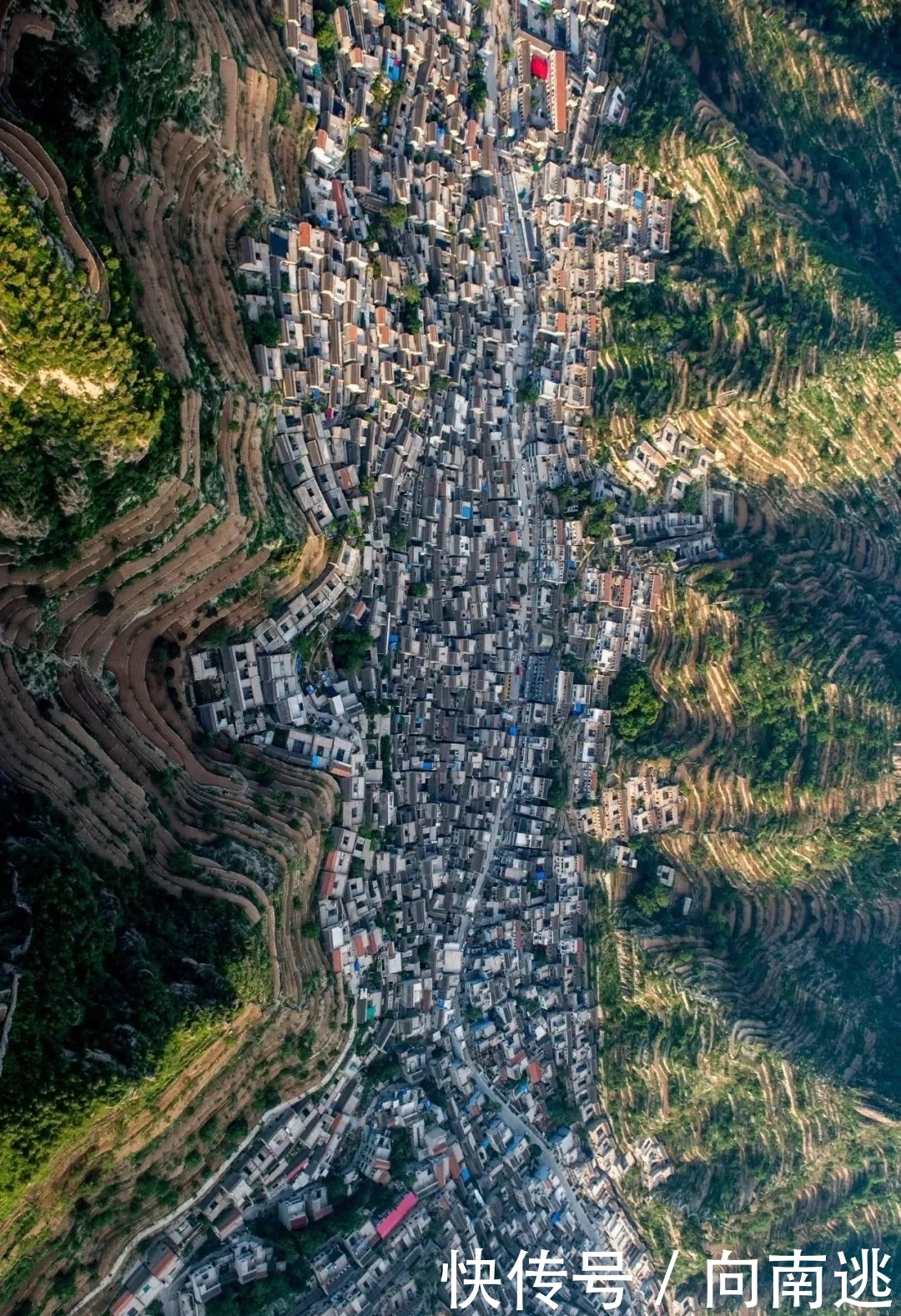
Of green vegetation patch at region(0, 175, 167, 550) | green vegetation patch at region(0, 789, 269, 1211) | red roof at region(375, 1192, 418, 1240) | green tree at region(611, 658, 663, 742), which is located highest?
green vegetation patch at region(0, 175, 167, 550)

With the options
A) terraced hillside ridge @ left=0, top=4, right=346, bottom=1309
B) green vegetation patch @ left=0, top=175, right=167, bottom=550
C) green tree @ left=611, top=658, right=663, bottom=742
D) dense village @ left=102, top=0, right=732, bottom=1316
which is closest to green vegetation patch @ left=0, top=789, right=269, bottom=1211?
terraced hillside ridge @ left=0, top=4, right=346, bottom=1309

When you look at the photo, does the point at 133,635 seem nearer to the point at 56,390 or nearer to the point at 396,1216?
the point at 56,390

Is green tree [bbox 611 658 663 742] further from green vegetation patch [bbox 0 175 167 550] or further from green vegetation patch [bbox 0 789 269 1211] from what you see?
green vegetation patch [bbox 0 175 167 550]

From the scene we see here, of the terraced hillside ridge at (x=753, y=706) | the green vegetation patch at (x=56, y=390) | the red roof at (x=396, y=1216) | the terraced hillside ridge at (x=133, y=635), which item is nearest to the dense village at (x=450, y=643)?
the red roof at (x=396, y=1216)

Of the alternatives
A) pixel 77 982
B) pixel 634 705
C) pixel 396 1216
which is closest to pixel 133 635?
pixel 77 982

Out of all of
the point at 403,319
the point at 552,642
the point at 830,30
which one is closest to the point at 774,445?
the point at 552,642
